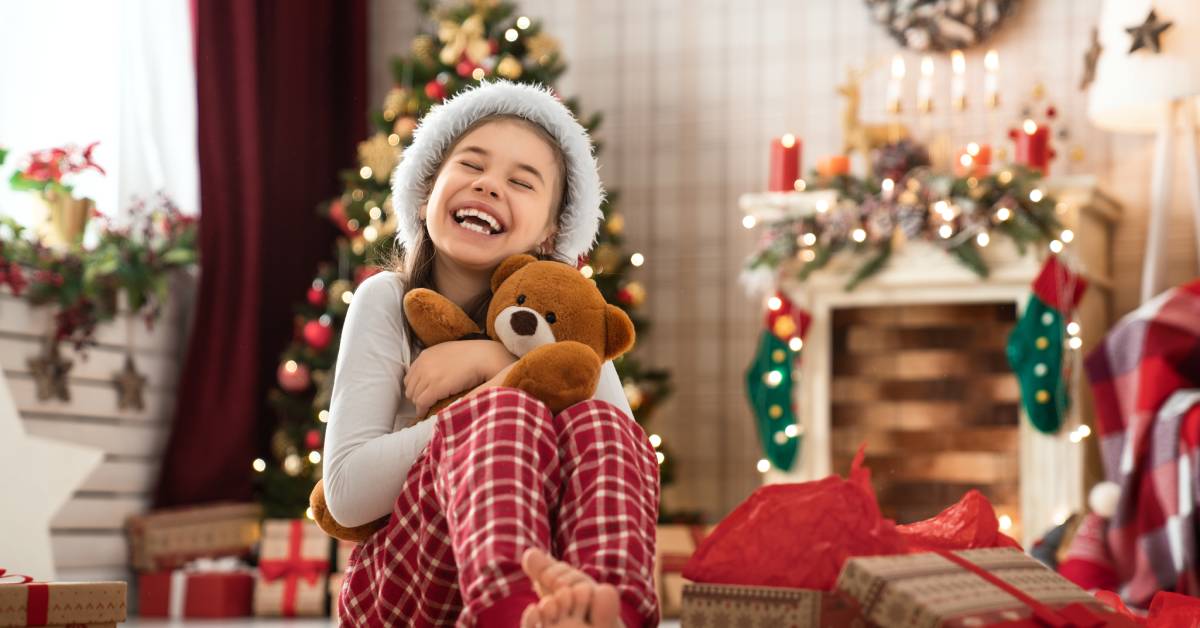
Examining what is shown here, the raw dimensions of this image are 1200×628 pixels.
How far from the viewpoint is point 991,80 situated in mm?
3947

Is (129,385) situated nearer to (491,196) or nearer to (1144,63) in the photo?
(491,196)

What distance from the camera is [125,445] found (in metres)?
3.69

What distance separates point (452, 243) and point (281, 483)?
2374 millimetres

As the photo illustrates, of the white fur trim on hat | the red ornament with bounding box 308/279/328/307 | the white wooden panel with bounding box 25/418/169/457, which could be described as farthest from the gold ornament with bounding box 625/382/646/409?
the white fur trim on hat

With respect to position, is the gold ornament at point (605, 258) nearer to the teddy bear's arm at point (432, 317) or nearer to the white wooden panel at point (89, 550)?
the white wooden panel at point (89, 550)

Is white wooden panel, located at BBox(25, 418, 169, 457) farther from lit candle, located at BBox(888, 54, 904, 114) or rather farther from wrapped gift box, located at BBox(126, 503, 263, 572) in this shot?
lit candle, located at BBox(888, 54, 904, 114)

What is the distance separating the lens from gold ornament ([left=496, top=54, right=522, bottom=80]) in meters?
3.75

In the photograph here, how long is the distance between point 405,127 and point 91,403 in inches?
43.3

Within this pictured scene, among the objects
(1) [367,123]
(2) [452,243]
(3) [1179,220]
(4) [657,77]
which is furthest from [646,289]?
(2) [452,243]

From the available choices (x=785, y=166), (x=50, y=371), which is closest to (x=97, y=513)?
(x=50, y=371)

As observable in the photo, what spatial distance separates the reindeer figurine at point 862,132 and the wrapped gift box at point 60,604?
2785mm

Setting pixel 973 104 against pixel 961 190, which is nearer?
pixel 961 190

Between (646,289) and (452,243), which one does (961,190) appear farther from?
(452,243)

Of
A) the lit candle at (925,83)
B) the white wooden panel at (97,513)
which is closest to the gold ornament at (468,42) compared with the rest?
the lit candle at (925,83)
